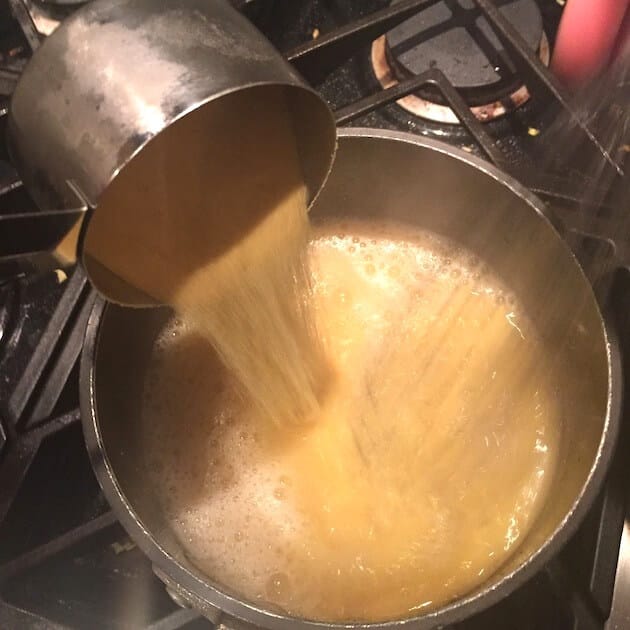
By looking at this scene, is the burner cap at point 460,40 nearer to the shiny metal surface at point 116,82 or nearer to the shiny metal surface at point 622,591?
the shiny metal surface at point 116,82

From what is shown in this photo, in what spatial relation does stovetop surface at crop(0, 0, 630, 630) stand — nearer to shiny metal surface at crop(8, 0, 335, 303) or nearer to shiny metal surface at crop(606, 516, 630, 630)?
shiny metal surface at crop(606, 516, 630, 630)

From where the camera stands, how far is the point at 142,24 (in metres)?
0.49

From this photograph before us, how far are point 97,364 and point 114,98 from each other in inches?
9.7

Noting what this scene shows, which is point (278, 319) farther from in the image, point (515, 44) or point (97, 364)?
point (515, 44)

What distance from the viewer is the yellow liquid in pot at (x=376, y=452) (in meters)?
0.69

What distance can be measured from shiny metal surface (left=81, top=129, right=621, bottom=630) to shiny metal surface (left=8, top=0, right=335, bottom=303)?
19 centimetres

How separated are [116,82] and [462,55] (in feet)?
1.42

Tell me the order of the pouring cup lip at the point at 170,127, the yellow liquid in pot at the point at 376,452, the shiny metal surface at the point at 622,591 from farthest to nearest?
the yellow liquid in pot at the point at 376,452
the shiny metal surface at the point at 622,591
the pouring cup lip at the point at 170,127

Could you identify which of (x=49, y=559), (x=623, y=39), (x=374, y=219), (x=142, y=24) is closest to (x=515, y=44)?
(x=623, y=39)

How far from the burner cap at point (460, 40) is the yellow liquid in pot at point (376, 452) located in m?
0.18


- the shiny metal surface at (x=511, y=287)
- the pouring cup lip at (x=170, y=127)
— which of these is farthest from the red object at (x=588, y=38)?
the pouring cup lip at (x=170, y=127)

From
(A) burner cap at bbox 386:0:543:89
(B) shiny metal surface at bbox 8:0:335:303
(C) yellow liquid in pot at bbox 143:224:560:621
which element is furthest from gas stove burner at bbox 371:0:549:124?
(B) shiny metal surface at bbox 8:0:335:303

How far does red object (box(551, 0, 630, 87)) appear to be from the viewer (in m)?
0.71

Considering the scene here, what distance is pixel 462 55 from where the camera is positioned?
2.62ft
